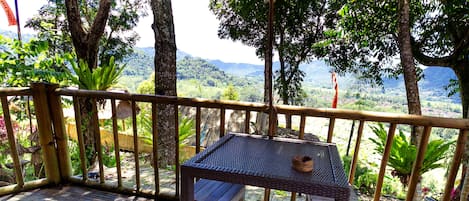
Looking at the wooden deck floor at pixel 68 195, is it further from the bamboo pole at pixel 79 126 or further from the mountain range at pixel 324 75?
the mountain range at pixel 324 75

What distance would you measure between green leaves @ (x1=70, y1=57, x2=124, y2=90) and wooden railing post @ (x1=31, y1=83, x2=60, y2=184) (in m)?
1.73

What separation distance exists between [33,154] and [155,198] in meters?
2.68

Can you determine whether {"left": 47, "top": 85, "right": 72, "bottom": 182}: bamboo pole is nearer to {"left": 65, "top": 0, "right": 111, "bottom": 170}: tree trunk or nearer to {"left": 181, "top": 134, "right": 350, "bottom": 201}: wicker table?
{"left": 181, "top": 134, "right": 350, "bottom": 201}: wicker table

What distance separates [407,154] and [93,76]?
4.52 m

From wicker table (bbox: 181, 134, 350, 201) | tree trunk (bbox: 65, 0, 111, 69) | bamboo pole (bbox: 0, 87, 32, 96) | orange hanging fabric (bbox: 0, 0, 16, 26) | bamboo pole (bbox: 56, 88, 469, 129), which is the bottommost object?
wicker table (bbox: 181, 134, 350, 201)

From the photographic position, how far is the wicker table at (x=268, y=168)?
1060 mm

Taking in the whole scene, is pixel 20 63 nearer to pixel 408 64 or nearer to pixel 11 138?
pixel 11 138

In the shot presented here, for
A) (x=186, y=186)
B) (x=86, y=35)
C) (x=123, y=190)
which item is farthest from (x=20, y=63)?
(x=186, y=186)

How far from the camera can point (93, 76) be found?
403cm

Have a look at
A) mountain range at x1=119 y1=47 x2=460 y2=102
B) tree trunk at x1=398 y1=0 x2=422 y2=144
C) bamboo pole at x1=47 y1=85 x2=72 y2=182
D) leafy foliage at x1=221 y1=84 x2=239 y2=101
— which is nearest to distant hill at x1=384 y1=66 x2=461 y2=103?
mountain range at x1=119 y1=47 x2=460 y2=102

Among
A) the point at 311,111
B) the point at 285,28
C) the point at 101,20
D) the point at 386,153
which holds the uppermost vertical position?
the point at 285,28

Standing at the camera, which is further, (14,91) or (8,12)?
(8,12)

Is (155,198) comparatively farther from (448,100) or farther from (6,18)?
(448,100)

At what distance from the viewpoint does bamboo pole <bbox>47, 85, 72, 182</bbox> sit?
236 cm
